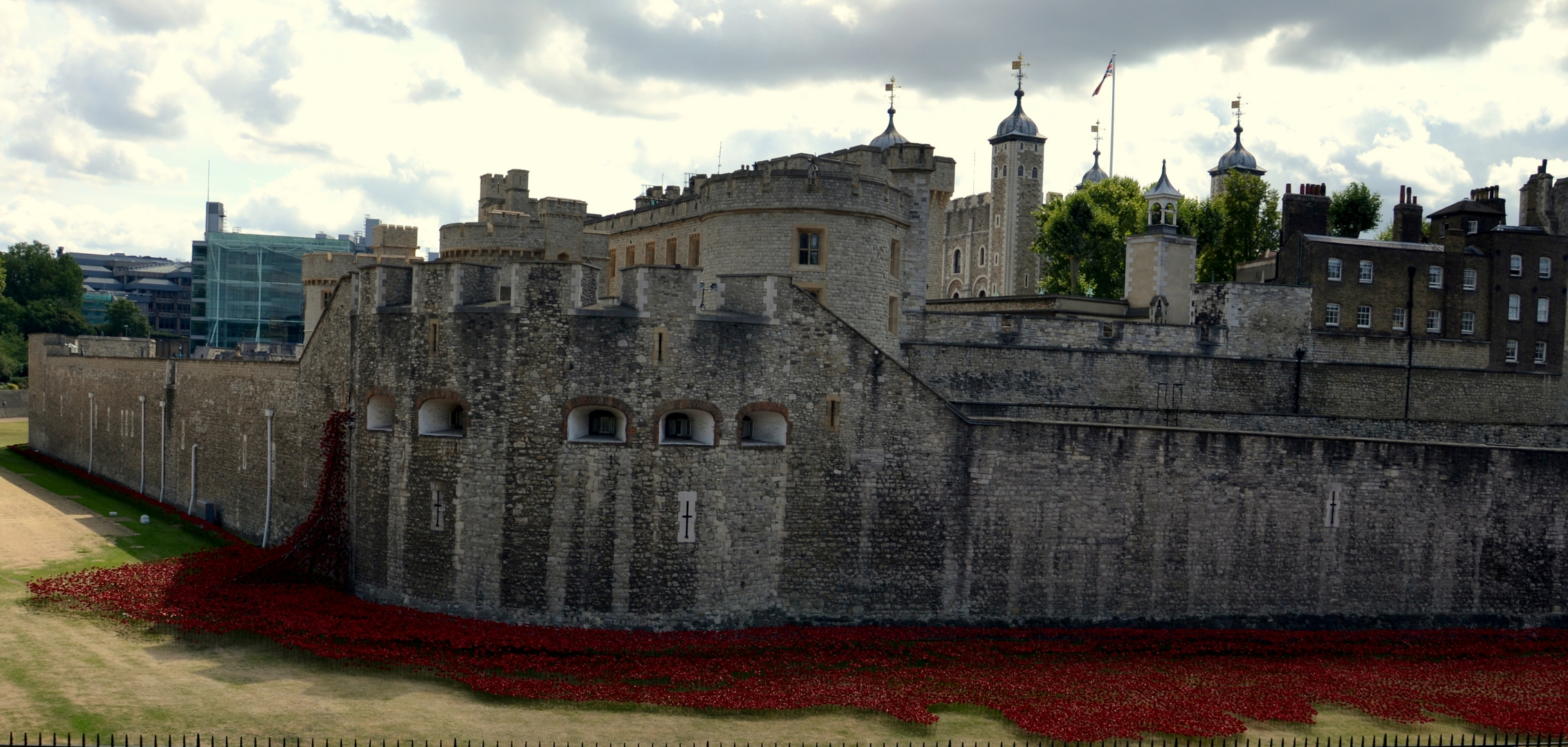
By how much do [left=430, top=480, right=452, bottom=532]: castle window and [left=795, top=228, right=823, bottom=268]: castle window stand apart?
1042 cm

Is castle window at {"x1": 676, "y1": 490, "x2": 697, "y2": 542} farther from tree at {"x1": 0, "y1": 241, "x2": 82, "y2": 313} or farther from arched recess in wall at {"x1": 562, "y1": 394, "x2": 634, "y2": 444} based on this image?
tree at {"x1": 0, "y1": 241, "x2": 82, "y2": 313}

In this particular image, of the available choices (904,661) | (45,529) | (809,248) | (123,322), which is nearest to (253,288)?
(123,322)

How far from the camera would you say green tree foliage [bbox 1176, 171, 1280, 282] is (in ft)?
187

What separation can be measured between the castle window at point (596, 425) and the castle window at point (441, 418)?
234 centimetres

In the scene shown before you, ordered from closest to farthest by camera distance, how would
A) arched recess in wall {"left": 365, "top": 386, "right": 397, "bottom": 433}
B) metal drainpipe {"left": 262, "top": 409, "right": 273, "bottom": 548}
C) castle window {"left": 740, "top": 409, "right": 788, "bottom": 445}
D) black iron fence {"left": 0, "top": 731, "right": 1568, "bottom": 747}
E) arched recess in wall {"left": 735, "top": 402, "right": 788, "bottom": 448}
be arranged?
black iron fence {"left": 0, "top": 731, "right": 1568, "bottom": 747} < arched recess in wall {"left": 735, "top": 402, "right": 788, "bottom": 448} < castle window {"left": 740, "top": 409, "right": 788, "bottom": 445} < arched recess in wall {"left": 365, "top": 386, "right": 397, "bottom": 433} < metal drainpipe {"left": 262, "top": 409, "right": 273, "bottom": 548}

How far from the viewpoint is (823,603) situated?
26781 mm

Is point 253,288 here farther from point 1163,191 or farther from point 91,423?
point 1163,191

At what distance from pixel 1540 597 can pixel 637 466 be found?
2208 cm

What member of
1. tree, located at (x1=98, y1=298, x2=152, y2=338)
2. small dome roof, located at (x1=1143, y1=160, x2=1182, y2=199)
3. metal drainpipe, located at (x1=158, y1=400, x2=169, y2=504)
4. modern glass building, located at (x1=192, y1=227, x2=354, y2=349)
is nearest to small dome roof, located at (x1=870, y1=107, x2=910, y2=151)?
small dome roof, located at (x1=1143, y1=160, x2=1182, y2=199)

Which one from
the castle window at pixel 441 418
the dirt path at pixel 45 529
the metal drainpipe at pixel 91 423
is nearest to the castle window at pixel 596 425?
the castle window at pixel 441 418

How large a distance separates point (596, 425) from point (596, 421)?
0.35 ft

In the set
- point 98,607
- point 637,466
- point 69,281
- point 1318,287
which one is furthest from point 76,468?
point 69,281

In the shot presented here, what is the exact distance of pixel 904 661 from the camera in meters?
25.1

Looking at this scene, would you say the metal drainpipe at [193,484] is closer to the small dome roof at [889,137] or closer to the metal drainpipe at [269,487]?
the metal drainpipe at [269,487]
